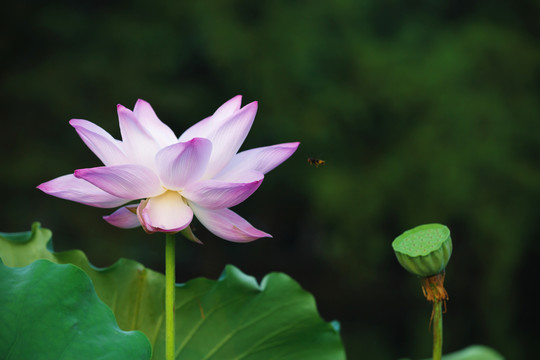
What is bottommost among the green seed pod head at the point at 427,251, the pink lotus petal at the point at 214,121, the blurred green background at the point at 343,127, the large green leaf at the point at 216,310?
the blurred green background at the point at 343,127

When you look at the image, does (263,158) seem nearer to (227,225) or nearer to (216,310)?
(227,225)

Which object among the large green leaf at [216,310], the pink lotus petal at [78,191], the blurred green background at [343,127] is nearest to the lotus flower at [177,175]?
the pink lotus petal at [78,191]

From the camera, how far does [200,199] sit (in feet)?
0.87

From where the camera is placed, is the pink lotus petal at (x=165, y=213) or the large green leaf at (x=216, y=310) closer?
the pink lotus petal at (x=165, y=213)

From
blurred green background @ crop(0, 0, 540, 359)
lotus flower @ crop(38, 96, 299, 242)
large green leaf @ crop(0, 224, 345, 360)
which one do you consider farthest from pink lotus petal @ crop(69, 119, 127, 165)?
blurred green background @ crop(0, 0, 540, 359)

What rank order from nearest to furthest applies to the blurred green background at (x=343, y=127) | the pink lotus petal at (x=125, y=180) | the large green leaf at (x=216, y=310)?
the pink lotus petal at (x=125, y=180) → the large green leaf at (x=216, y=310) → the blurred green background at (x=343, y=127)

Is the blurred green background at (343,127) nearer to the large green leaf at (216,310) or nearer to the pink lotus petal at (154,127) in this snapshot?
the large green leaf at (216,310)

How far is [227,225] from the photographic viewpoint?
271 mm

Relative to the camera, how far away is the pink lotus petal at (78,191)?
0.89 feet

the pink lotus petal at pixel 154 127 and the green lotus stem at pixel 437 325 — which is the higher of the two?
the pink lotus petal at pixel 154 127

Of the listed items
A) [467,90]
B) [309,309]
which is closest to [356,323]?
[467,90]

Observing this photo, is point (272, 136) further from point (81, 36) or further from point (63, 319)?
point (63, 319)

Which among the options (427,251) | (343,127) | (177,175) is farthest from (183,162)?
(343,127)

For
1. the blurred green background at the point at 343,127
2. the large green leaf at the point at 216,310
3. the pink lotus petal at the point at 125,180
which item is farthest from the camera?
the blurred green background at the point at 343,127
